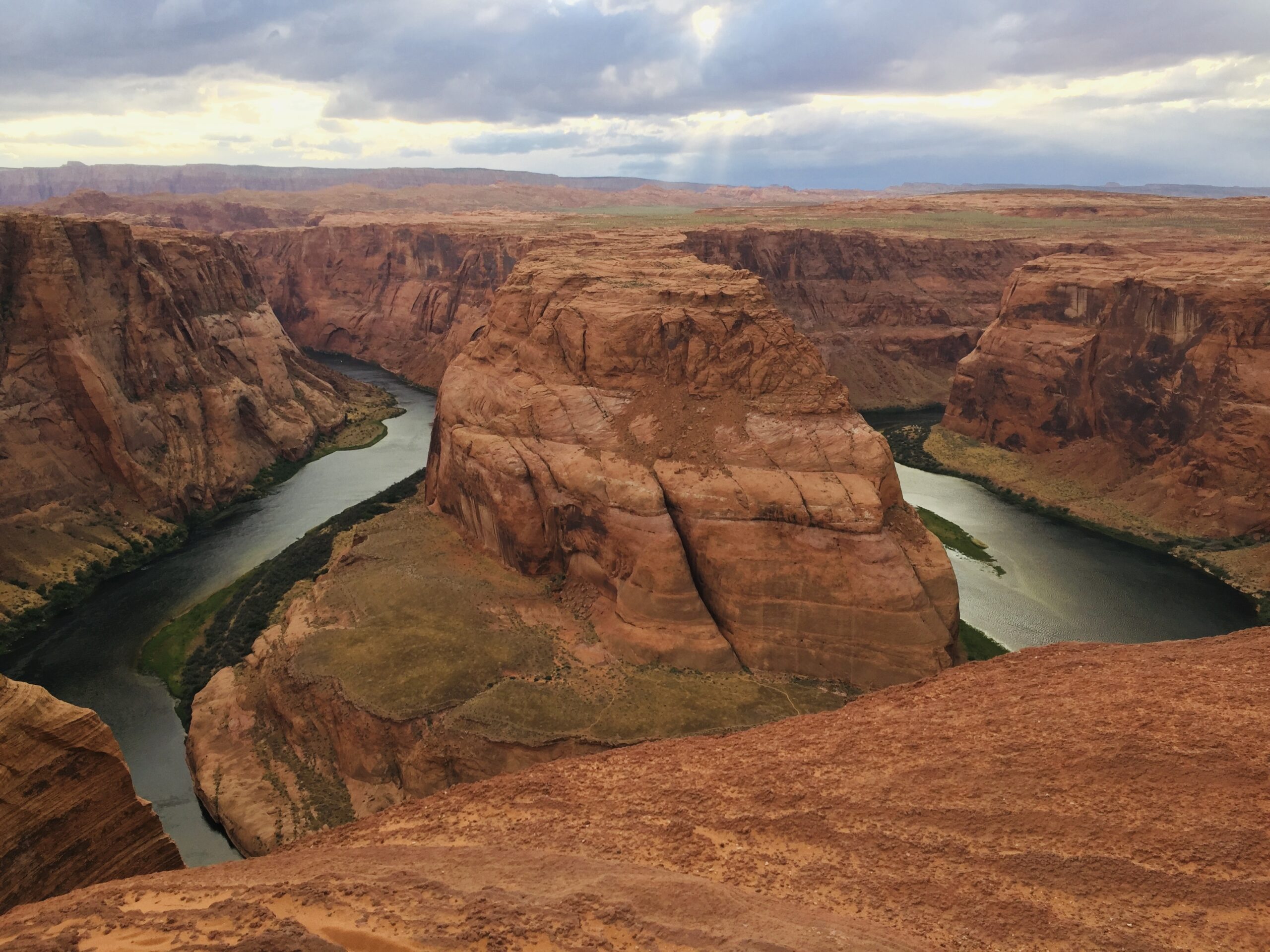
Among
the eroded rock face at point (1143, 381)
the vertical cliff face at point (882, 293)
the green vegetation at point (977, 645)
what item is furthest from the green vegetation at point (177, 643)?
the vertical cliff face at point (882, 293)

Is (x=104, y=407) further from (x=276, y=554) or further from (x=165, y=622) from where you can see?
(x=165, y=622)

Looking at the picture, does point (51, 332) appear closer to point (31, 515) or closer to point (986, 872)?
point (31, 515)

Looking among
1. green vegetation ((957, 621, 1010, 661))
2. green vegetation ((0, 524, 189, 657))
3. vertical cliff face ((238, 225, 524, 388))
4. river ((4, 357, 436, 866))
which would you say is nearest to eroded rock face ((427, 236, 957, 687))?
green vegetation ((957, 621, 1010, 661))

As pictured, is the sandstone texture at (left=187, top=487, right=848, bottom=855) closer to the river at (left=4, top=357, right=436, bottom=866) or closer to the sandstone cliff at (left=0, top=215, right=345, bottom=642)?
the river at (left=4, top=357, right=436, bottom=866)

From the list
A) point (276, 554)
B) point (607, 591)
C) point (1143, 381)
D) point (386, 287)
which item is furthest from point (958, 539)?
point (386, 287)

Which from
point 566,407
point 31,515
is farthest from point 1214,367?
point 31,515
